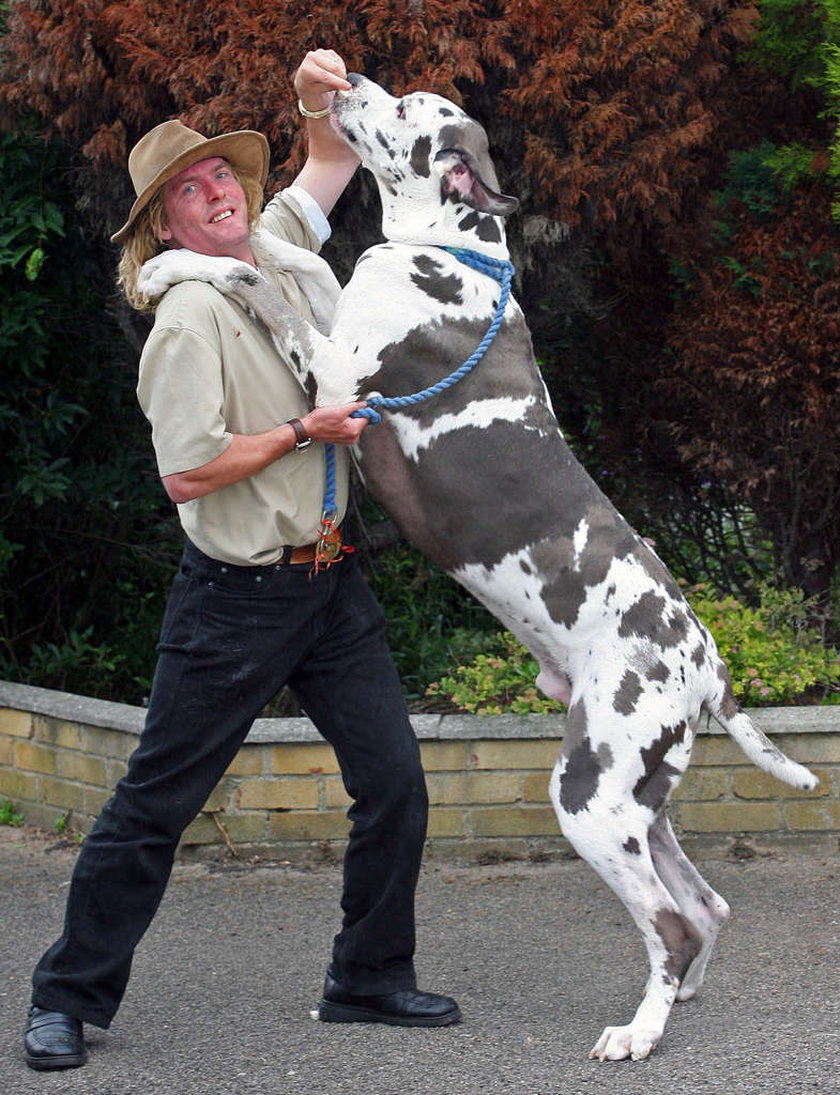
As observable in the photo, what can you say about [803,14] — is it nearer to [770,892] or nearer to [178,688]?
[770,892]

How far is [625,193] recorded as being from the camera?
5.52m

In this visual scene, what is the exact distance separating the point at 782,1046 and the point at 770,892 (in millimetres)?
1210

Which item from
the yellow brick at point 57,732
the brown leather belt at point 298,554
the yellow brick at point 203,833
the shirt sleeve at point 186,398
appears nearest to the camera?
the shirt sleeve at point 186,398

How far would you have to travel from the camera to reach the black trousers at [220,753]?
3746 mm

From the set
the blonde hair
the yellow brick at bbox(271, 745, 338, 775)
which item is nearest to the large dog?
the blonde hair

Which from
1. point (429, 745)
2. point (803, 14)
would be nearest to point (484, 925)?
point (429, 745)

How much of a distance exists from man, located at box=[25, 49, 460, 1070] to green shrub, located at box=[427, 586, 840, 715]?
161 centimetres

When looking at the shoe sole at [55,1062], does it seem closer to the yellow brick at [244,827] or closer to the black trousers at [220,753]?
the black trousers at [220,753]

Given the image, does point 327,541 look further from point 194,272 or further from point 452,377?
point 194,272

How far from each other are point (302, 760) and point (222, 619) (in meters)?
1.73

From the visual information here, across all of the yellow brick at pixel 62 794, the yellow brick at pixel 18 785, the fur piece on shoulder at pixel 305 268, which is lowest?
the yellow brick at pixel 18 785

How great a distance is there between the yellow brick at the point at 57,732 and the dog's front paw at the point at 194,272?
2.47 m

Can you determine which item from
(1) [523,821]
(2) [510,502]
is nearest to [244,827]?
(1) [523,821]

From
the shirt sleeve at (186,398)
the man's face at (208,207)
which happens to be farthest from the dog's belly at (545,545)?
the man's face at (208,207)
